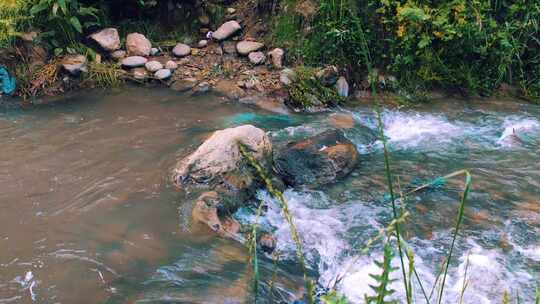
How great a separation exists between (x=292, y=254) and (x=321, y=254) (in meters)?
0.22

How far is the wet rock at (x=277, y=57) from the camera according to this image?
6.91 meters

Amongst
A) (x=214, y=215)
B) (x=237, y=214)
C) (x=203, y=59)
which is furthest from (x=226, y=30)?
(x=214, y=215)

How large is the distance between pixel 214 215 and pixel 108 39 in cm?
396

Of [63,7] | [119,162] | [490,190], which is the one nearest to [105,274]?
[119,162]

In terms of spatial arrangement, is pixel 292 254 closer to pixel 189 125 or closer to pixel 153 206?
pixel 153 206

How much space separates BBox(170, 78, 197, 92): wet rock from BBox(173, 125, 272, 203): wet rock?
2169 millimetres

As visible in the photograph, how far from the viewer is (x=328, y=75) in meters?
6.58

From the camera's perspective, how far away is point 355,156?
203 inches

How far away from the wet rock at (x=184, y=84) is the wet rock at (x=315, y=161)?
2085 millimetres

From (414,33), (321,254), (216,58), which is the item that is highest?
(414,33)

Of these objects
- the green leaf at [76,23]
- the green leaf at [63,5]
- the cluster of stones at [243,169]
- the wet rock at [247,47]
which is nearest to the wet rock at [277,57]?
the wet rock at [247,47]

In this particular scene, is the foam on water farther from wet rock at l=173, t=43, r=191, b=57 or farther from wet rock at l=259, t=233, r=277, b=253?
wet rock at l=173, t=43, r=191, b=57

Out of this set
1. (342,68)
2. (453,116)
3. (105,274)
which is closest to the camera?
(105,274)

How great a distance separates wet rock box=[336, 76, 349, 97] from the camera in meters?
6.59
